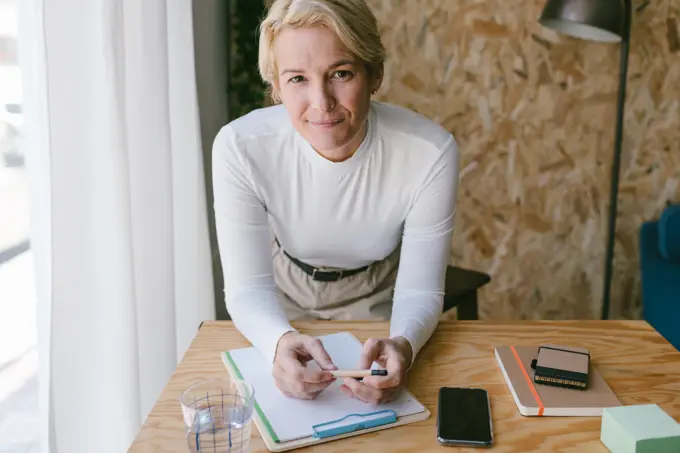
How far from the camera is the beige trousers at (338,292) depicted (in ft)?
4.88

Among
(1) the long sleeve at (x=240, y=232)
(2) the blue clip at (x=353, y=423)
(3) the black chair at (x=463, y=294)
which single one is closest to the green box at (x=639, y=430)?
(2) the blue clip at (x=353, y=423)

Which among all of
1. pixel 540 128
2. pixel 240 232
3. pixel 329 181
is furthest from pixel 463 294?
pixel 540 128

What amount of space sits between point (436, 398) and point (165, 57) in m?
1.22

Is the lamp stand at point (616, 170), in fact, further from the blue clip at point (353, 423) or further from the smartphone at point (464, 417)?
the blue clip at point (353, 423)

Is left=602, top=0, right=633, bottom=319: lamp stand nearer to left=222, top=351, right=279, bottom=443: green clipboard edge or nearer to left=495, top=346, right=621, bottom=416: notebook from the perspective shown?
left=495, top=346, right=621, bottom=416: notebook

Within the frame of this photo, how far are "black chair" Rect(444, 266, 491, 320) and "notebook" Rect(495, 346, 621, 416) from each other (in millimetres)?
771

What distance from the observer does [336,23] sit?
1148 millimetres

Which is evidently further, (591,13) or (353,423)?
(591,13)

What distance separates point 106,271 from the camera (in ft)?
4.74

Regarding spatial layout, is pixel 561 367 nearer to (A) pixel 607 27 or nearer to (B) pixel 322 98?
(B) pixel 322 98

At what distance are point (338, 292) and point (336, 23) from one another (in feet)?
2.03

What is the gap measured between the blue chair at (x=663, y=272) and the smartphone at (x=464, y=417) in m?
1.62

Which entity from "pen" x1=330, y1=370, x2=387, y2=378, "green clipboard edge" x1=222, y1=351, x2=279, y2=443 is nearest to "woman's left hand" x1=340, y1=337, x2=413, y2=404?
"pen" x1=330, y1=370, x2=387, y2=378

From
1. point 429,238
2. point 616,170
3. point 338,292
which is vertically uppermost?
point 616,170
